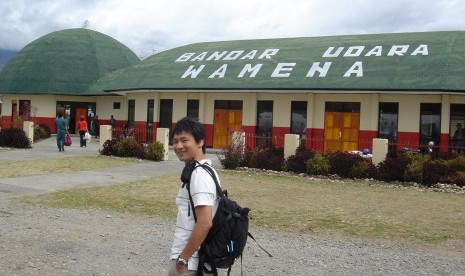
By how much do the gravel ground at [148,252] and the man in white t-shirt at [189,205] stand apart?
9.35ft

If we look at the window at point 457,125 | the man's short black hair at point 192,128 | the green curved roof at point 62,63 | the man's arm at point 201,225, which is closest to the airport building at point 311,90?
the window at point 457,125

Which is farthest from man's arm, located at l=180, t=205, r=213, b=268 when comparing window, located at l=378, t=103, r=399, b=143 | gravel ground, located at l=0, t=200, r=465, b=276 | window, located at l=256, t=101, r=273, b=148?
window, located at l=256, t=101, r=273, b=148

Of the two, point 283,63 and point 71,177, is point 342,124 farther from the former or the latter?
A: point 71,177

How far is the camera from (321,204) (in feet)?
37.5

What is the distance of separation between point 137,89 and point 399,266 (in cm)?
2470

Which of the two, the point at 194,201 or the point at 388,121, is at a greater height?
the point at 388,121

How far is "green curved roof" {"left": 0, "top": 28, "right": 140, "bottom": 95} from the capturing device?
122ft

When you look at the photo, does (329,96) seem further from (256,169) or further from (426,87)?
(256,169)

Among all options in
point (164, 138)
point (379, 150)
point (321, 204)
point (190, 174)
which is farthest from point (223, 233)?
point (164, 138)

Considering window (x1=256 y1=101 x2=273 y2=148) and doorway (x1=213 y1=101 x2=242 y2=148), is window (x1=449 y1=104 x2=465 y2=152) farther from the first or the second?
doorway (x1=213 y1=101 x2=242 y2=148)

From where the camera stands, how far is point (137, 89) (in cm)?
2955

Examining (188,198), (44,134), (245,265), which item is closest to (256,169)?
(245,265)

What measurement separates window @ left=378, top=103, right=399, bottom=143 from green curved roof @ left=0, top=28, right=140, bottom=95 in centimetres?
2161

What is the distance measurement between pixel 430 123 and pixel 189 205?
872 inches
